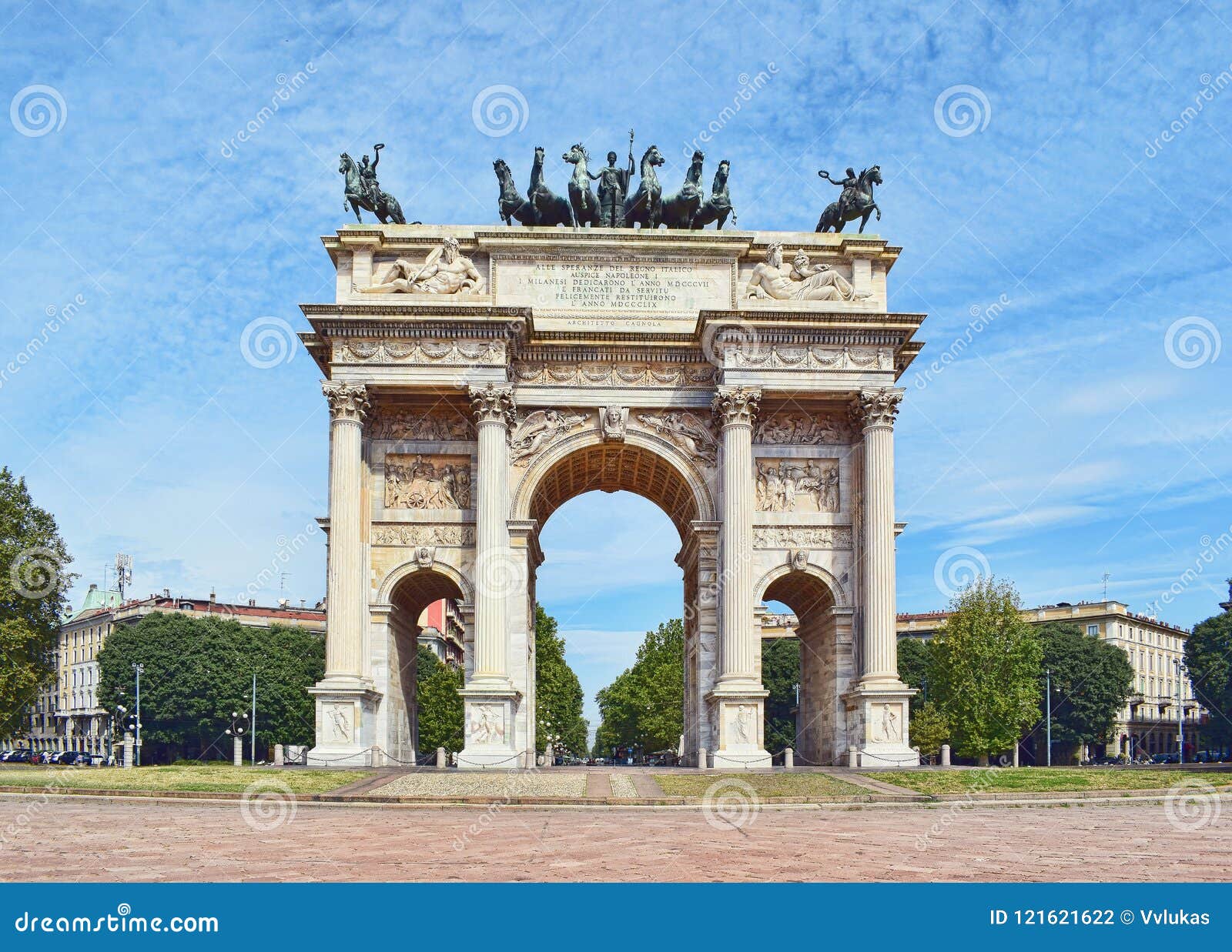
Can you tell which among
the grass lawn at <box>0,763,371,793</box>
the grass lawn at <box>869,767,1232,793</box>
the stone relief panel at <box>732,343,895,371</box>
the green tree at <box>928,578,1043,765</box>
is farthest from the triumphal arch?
the green tree at <box>928,578,1043,765</box>

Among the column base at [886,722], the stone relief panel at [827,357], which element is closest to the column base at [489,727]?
the column base at [886,722]

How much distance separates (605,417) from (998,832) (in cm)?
2630

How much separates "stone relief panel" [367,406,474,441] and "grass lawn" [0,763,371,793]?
12.4 m

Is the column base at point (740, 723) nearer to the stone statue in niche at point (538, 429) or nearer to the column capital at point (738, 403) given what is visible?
the column capital at point (738, 403)

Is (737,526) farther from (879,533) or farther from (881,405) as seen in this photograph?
(881,405)

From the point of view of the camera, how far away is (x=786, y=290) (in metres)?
44.6

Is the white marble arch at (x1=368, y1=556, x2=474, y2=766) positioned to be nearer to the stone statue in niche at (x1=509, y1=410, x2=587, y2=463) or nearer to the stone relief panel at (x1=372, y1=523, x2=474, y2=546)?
the stone relief panel at (x1=372, y1=523, x2=474, y2=546)

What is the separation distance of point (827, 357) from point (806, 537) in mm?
6204

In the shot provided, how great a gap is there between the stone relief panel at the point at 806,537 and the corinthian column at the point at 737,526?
50.9 inches

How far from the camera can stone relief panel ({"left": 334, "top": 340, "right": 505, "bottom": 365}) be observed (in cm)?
4241

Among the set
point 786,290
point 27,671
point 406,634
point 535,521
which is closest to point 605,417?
point 535,521

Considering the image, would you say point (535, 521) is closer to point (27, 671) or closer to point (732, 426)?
point (732, 426)

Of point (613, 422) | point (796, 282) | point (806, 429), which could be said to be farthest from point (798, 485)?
point (796, 282)

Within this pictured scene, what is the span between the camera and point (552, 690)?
89812 mm
